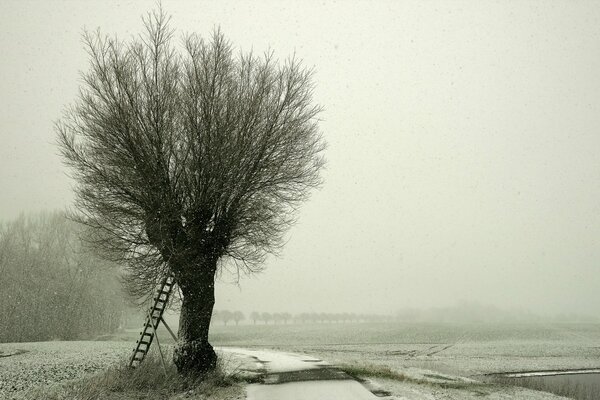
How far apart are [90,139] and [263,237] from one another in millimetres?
6986

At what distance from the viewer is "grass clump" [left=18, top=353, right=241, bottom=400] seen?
34.2 feet

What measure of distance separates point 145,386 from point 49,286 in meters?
34.9

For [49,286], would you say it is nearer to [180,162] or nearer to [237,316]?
[180,162]

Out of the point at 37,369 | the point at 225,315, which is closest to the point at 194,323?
the point at 37,369

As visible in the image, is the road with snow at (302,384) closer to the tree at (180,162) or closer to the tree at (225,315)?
the tree at (180,162)

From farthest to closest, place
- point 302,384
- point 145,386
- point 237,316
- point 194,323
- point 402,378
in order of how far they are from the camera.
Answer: point 237,316 → point 402,378 → point 194,323 → point 302,384 → point 145,386

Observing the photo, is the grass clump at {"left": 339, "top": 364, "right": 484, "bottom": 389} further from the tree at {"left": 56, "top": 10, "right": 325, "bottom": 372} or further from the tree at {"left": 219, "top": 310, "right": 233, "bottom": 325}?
the tree at {"left": 219, "top": 310, "right": 233, "bottom": 325}

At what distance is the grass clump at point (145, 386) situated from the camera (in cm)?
1043

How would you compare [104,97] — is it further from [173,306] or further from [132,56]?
[173,306]

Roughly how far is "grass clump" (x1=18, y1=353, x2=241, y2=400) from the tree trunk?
16.5 inches

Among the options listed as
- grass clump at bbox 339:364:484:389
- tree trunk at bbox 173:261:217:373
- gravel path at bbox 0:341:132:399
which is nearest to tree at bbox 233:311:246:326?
gravel path at bbox 0:341:132:399

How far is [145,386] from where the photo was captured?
12.3 meters

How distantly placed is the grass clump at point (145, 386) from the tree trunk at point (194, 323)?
42 cm

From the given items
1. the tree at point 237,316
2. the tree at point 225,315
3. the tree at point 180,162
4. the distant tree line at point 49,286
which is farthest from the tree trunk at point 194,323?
the tree at point 237,316
